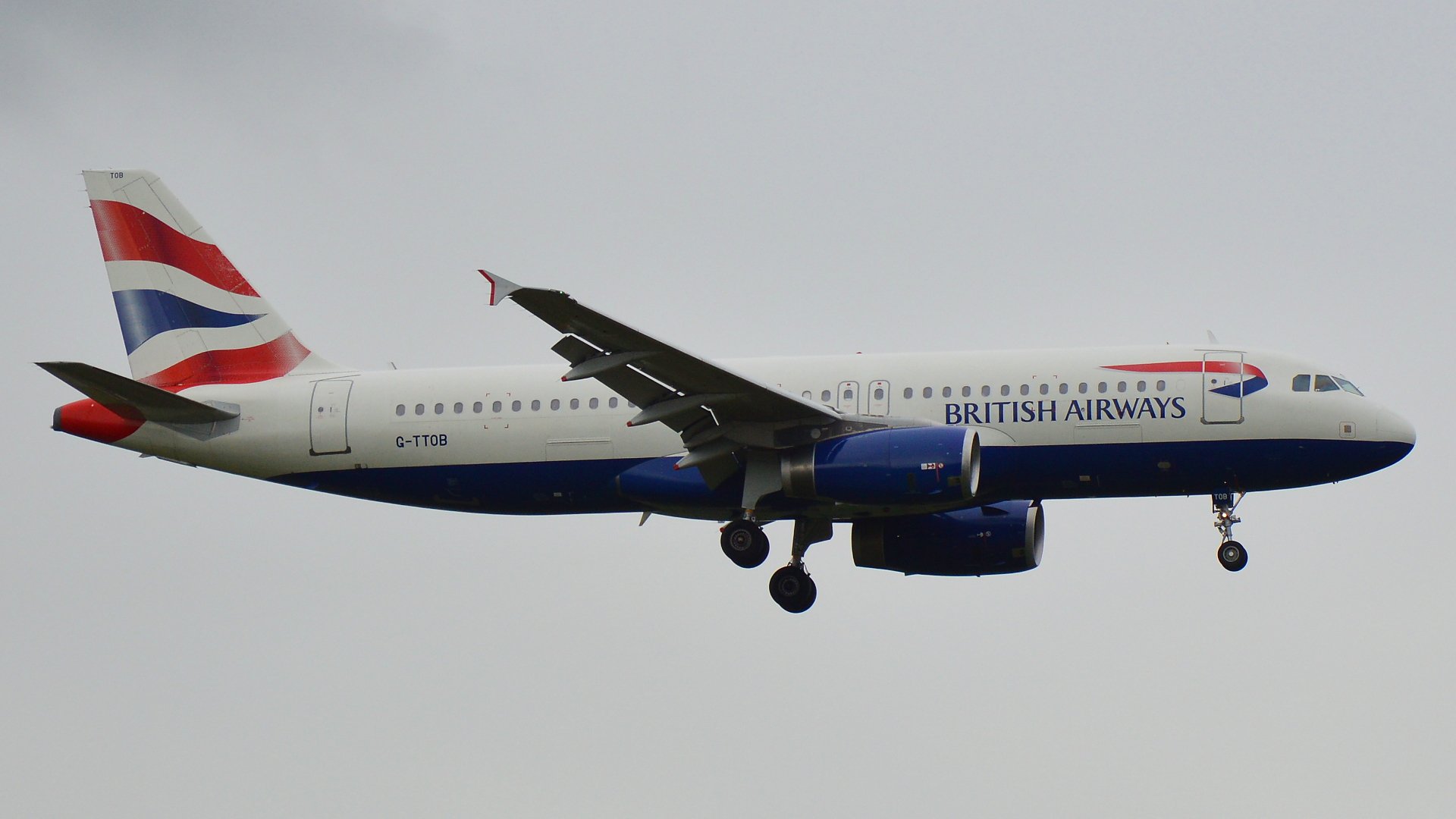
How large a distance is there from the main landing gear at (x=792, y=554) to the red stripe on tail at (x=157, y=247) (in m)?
12.3

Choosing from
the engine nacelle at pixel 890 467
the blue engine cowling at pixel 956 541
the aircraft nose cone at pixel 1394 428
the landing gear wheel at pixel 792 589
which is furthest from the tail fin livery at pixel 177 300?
the aircraft nose cone at pixel 1394 428

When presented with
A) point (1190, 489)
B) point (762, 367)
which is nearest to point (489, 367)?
point (762, 367)

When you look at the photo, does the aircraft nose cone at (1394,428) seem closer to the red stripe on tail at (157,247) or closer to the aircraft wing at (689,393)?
the aircraft wing at (689,393)

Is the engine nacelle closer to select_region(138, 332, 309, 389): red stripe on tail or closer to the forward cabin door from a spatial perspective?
the forward cabin door

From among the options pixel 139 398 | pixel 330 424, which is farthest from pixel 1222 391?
pixel 139 398

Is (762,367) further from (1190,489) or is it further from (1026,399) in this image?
(1190,489)

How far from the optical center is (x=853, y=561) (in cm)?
3372

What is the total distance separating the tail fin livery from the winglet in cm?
1225

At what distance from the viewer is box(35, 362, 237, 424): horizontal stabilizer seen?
1193 inches

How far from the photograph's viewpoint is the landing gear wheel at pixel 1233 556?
29891 millimetres

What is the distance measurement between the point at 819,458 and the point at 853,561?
5.75 m

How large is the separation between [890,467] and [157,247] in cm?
1745

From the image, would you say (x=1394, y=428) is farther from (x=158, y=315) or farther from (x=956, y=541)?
(x=158, y=315)

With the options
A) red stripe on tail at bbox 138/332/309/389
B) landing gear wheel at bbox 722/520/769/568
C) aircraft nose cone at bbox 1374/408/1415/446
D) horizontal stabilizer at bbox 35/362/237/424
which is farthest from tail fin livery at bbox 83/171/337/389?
aircraft nose cone at bbox 1374/408/1415/446
